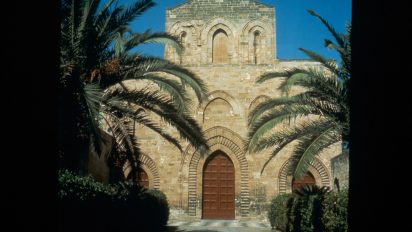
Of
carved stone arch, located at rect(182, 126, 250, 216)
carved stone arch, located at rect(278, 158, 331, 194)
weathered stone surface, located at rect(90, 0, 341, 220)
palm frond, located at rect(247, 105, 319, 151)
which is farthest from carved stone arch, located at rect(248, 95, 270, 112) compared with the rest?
palm frond, located at rect(247, 105, 319, 151)

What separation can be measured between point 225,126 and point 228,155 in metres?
1.25

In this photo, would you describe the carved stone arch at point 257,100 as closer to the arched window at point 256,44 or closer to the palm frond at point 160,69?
the arched window at point 256,44

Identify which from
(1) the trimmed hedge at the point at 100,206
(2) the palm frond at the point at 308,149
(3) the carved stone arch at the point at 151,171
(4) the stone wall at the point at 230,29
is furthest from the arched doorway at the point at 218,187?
(2) the palm frond at the point at 308,149

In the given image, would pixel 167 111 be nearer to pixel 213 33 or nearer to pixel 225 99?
pixel 225 99

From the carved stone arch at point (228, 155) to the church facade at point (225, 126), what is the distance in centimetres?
4

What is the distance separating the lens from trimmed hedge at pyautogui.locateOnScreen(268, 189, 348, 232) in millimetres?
8008

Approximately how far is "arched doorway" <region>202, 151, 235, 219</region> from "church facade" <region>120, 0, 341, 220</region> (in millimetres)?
42

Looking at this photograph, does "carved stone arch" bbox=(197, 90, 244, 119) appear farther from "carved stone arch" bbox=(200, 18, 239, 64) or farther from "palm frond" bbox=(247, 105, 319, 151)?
"palm frond" bbox=(247, 105, 319, 151)

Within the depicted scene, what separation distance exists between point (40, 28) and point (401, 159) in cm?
209

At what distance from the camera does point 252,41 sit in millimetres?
19219

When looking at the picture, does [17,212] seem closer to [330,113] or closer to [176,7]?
[330,113]

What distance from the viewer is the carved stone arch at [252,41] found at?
754 inches

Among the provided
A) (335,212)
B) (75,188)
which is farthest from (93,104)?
(335,212)

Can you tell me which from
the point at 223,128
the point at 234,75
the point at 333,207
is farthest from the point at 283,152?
the point at 333,207
